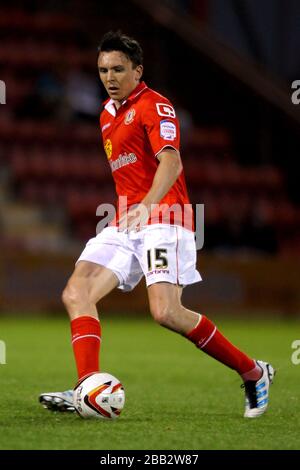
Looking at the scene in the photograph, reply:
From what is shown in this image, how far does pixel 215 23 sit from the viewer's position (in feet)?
62.6

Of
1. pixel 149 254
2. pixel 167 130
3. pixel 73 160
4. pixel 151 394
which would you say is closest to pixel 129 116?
pixel 167 130

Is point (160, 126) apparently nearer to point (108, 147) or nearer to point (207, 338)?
point (108, 147)

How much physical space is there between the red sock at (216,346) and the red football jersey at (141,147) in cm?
54

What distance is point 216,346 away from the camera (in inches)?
215

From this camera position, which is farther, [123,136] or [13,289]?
[13,289]

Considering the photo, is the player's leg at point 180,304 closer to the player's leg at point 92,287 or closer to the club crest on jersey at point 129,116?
the player's leg at point 92,287

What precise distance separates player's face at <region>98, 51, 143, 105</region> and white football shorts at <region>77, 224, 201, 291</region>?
2.35 ft

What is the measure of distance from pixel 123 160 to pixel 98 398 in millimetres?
1269

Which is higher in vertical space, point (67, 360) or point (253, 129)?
point (253, 129)

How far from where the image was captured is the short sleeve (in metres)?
5.38

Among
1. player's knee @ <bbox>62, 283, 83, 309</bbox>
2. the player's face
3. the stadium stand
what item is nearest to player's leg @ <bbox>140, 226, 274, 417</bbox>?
player's knee @ <bbox>62, 283, 83, 309</bbox>

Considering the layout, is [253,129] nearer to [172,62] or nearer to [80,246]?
[172,62]
